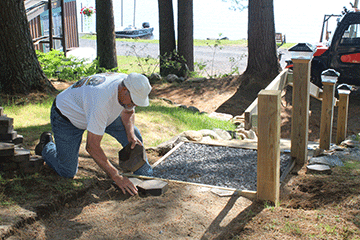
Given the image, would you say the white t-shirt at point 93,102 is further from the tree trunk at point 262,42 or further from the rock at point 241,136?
the tree trunk at point 262,42

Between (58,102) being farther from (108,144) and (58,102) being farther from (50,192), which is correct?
(108,144)

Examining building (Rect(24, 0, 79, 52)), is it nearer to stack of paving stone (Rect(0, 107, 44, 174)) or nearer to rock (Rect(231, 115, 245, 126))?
rock (Rect(231, 115, 245, 126))

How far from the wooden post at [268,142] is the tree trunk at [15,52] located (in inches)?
193

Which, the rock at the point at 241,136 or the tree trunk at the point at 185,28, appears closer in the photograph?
the rock at the point at 241,136

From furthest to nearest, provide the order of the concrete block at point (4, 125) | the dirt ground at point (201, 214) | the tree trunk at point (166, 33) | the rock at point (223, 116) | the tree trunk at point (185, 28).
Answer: the tree trunk at point (166, 33)
the tree trunk at point (185, 28)
the rock at point (223, 116)
the concrete block at point (4, 125)
the dirt ground at point (201, 214)

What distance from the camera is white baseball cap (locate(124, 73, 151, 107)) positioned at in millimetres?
3016

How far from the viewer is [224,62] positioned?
18000mm

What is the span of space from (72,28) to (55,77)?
39.1 ft

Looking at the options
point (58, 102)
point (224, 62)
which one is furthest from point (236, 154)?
point (224, 62)

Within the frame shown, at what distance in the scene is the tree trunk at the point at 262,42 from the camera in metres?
9.65

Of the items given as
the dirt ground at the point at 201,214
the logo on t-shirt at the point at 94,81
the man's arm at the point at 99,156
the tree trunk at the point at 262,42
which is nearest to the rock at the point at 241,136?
the dirt ground at the point at 201,214

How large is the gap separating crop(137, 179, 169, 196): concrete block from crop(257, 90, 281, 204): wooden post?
3.12ft

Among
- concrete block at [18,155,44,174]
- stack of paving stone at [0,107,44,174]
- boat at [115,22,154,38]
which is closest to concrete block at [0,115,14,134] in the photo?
stack of paving stone at [0,107,44,174]

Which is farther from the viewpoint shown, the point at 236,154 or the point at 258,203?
the point at 236,154
